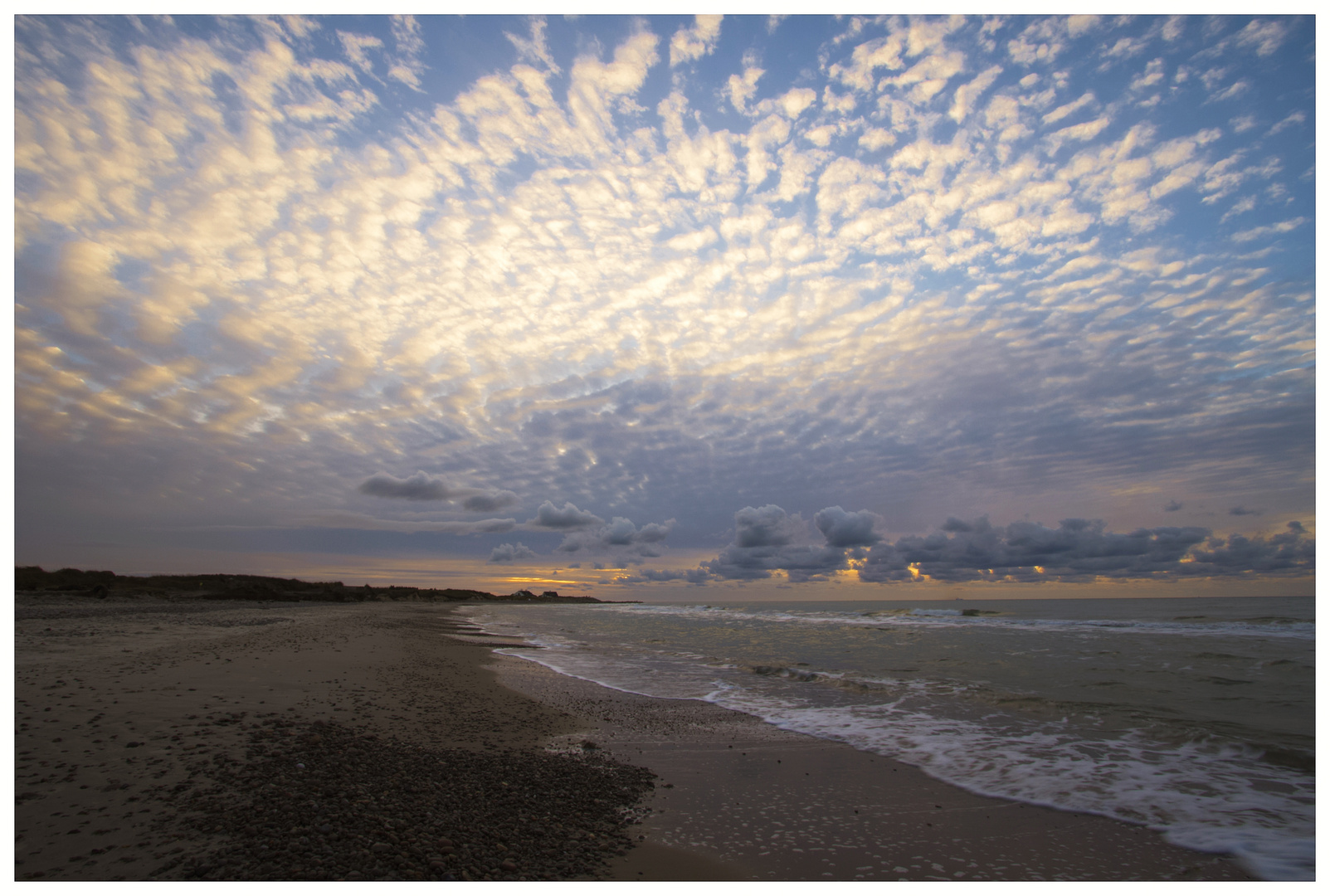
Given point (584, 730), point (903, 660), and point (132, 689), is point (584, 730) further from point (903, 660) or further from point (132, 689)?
point (903, 660)

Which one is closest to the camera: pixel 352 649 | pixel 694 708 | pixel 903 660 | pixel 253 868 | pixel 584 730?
pixel 253 868

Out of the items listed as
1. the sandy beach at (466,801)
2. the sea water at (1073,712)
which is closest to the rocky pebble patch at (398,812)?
the sandy beach at (466,801)

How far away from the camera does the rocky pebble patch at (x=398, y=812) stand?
4621mm

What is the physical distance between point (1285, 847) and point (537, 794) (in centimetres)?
868

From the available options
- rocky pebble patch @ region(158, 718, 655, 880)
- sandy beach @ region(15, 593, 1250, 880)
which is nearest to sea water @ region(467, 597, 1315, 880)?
sandy beach @ region(15, 593, 1250, 880)

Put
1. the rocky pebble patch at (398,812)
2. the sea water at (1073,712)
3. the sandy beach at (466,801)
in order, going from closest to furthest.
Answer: the rocky pebble patch at (398,812), the sandy beach at (466,801), the sea water at (1073,712)

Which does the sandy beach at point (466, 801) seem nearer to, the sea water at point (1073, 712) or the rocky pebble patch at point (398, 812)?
the rocky pebble patch at point (398, 812)

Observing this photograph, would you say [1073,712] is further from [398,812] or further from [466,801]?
[398,812]

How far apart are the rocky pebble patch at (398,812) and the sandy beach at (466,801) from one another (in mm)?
25

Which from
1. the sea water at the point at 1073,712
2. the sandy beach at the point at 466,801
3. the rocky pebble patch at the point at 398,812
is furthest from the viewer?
the sea water at the point at 1073,712

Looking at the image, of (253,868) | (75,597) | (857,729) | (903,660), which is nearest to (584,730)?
(857,729)

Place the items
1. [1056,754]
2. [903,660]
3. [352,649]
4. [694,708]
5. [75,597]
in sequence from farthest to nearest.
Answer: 1. [75,597]
2. [903,660]
3. [352,649]
4. [694,708]
5. [1056,754]

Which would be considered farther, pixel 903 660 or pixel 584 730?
pixel 903 660

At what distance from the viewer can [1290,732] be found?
10938mm
